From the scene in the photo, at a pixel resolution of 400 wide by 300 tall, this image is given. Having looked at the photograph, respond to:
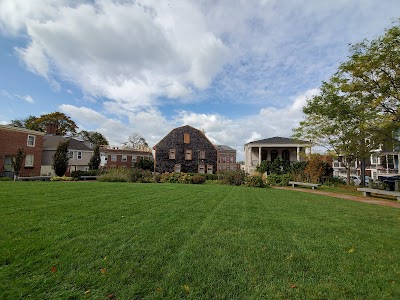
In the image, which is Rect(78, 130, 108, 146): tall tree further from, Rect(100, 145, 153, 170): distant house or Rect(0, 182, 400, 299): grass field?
Rect(0, 182, 400, 299): grass field

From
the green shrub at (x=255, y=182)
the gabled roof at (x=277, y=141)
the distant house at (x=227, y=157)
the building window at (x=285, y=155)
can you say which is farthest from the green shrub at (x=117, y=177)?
the distant house at (x=227, y=157)

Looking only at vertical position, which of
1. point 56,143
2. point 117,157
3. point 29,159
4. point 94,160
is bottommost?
point 29,159

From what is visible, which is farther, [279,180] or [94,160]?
[94,160]

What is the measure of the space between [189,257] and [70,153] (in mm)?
34696

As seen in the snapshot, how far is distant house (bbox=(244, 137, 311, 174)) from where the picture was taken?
27.3m

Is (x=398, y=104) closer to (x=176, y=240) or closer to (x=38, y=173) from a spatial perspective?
(x=176, y=240)

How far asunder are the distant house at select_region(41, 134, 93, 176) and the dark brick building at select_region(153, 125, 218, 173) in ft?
39.6

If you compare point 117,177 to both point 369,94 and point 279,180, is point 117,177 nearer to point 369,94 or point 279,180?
point 279,180

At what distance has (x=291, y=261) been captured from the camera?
317 centimetres

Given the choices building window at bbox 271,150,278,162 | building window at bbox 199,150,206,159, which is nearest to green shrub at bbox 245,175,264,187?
building window at bbox 271,150,278,162

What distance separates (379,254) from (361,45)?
1230cm

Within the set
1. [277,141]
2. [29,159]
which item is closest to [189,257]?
[277,141]

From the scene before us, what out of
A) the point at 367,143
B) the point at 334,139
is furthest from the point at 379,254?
the point at 334,139

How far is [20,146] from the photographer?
23359 mm
